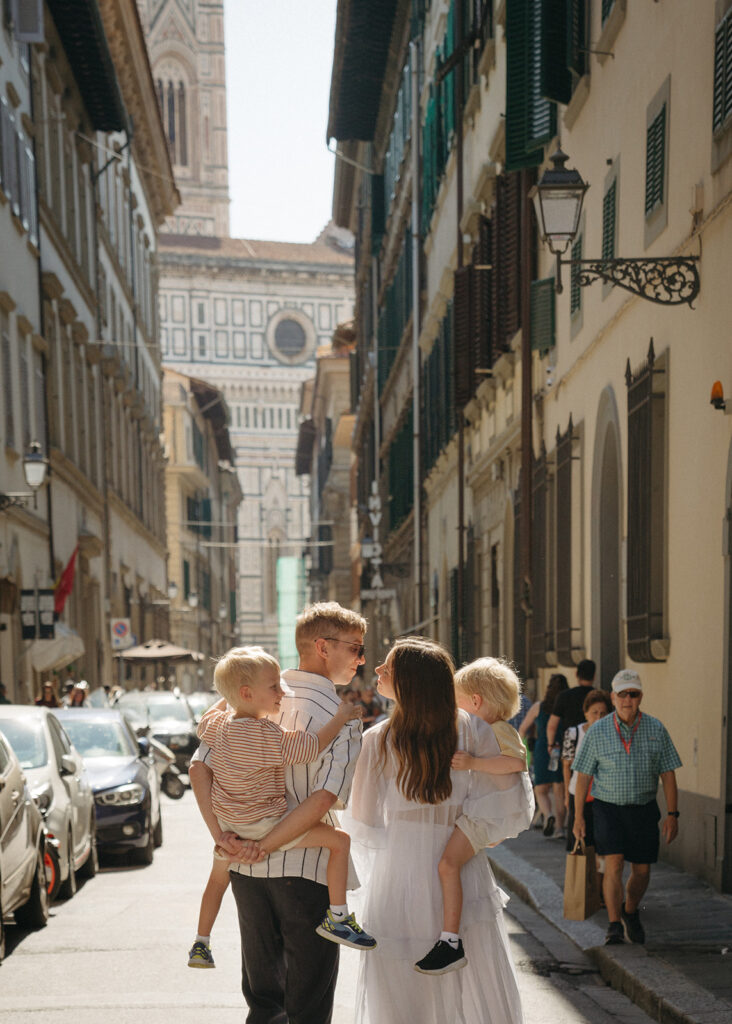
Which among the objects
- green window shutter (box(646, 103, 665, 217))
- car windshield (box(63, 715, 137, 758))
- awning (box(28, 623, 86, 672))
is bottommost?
awning (box(28, 623, 86, 672))

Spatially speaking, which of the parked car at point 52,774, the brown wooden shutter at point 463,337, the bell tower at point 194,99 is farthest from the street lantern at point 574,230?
the bell tower at point 194,99

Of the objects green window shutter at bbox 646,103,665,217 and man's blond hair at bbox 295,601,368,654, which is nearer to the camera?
man's blond hair at bbox 295,601,368,654

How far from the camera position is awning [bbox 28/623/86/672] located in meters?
26.0

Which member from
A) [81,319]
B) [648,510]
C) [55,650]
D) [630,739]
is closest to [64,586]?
[55,650]

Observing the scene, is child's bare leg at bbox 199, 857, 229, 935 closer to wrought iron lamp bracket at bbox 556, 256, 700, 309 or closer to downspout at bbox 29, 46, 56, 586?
wrought iron lamp bracket at bbox 556, 256, 700, 309

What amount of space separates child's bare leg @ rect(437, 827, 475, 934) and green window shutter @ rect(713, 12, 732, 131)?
6.72 m

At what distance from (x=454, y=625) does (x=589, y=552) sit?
12.0m

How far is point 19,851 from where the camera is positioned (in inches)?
391

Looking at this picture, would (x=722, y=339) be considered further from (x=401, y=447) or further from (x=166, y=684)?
(x=166, y=684)

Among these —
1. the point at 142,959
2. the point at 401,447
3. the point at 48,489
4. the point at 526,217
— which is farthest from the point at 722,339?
the point at 401,447

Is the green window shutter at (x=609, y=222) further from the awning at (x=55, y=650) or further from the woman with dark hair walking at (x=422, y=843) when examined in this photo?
the awning at (x=55, y=650)

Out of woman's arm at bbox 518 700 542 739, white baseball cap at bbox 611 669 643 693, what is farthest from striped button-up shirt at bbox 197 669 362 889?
woman's arm at bbox 518 700 542 739

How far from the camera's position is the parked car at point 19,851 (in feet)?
31.4

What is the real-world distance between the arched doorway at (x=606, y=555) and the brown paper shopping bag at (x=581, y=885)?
19.6 ft
